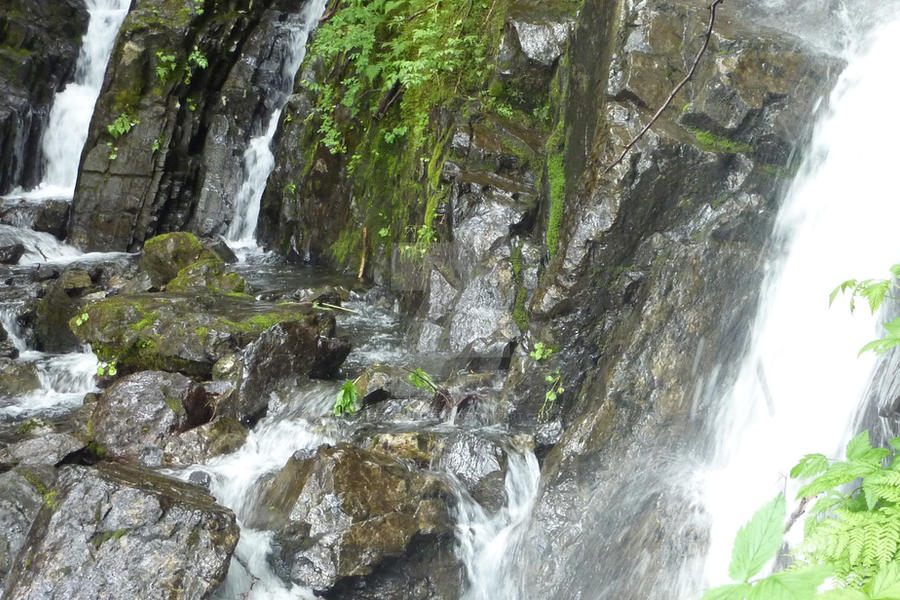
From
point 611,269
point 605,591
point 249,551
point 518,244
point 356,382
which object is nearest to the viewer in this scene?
point 605,591

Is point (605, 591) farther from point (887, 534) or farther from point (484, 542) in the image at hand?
point (887, 534)

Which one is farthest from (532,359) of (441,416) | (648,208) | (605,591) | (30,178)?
(30,178)

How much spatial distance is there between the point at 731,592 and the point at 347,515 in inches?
128

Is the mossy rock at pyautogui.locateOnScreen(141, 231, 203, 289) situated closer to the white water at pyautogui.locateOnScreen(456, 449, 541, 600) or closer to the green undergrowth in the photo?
the green undergrowth

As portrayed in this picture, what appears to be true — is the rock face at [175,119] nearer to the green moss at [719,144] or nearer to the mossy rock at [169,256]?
the mossy rock at [169,256]

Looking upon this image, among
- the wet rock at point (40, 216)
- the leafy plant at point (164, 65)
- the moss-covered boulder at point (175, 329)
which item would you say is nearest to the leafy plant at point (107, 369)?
the moss-covered boulder at point (175, 329)

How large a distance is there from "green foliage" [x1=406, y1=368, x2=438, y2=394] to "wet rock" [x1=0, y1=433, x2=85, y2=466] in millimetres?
2761

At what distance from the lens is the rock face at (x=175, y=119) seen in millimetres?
12672

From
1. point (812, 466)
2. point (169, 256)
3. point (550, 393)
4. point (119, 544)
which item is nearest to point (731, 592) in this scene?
point (812, 466)

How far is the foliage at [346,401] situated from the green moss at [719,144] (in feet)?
11.1

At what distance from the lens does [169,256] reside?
1005 cm

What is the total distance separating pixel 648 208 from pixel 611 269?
0.53 metres

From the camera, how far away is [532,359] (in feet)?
19.3

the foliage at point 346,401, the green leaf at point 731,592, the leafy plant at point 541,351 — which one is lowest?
the foliage at point 346,401
